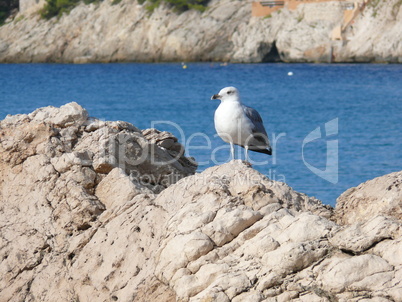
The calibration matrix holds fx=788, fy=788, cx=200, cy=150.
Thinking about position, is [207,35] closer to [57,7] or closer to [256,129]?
[57,7]

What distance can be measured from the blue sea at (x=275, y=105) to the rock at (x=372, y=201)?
8367mm

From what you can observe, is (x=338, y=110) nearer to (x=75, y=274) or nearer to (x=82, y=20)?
(x=75, y=274)

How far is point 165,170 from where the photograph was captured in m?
9.18

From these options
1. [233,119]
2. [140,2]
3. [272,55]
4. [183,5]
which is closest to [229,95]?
[233,119]

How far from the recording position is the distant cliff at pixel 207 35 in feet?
205

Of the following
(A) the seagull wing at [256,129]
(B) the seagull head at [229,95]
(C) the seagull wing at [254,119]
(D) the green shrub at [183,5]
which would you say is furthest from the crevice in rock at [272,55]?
(B) the seagull head at [229,95]

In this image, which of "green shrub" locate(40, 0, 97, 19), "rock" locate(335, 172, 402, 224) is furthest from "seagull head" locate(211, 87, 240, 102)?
"green shrub" locate(40, 0, 97, 19)

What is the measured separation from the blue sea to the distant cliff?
7.31 feet

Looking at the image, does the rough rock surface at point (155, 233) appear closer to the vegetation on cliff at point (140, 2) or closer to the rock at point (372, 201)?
the rock at point (372, 201)

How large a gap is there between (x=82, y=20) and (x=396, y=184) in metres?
81.7

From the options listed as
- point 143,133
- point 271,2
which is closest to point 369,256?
point 143,133

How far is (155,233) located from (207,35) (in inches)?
2675

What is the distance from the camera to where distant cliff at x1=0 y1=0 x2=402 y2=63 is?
62406 millimetres

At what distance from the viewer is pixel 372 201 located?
712cm
